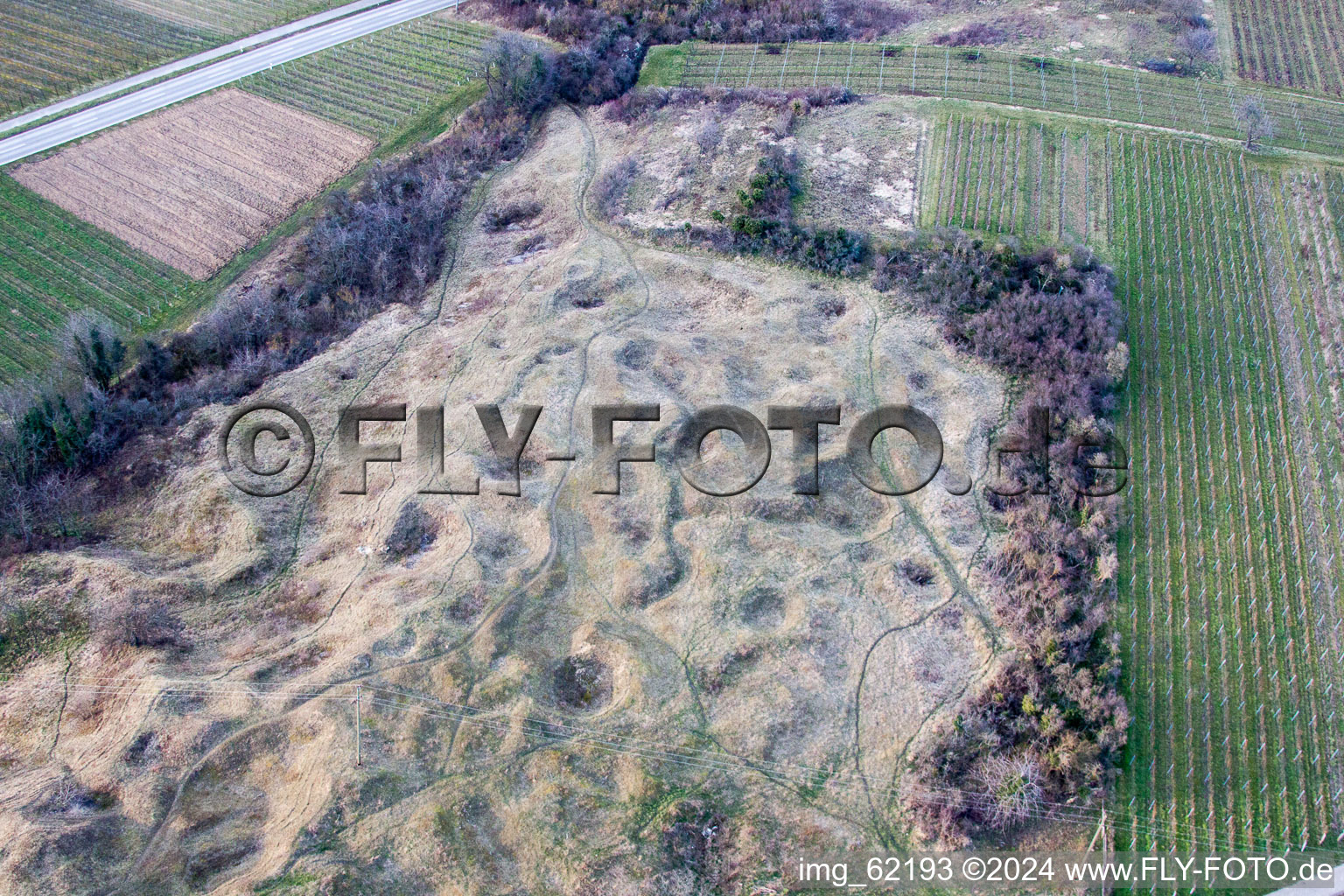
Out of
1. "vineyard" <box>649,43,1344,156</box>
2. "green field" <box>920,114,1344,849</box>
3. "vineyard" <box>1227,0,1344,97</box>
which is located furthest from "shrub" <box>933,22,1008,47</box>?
"vineyard" <box>1227,0,1344,97</box>

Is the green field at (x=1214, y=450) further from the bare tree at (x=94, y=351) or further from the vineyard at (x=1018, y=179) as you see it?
the bare tree at (x=94, y=351)

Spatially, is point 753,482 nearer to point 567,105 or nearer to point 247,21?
point 567,105

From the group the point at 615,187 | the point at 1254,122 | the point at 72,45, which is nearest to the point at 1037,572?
the point at 615,187

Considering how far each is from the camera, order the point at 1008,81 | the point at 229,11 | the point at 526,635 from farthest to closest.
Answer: the point at 229,11 → the point at 1008,81 → the point at 526,635

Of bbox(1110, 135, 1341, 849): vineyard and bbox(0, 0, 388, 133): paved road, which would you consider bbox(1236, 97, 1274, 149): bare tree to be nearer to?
bbox(1110, 135, 1341, 849): vineyard

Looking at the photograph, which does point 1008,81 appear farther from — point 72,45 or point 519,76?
point 72,45

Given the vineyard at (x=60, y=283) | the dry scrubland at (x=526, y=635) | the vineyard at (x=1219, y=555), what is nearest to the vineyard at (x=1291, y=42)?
the vineyard at (x=1219, y=555)

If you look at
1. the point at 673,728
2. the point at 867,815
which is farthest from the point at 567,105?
the point at 867,815
